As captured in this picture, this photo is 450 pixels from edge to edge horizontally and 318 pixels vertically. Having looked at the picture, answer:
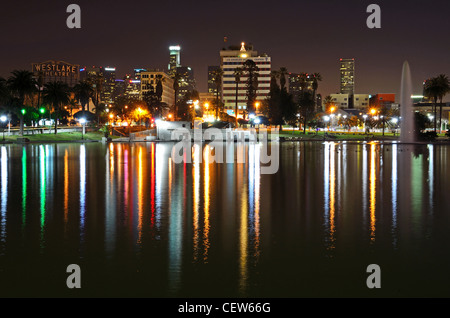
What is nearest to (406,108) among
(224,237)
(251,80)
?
(251,80)

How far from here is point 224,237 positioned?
12766mm

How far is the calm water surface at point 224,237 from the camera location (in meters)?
9.16

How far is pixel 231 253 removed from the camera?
11164 millimetres

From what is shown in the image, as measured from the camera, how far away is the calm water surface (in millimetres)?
9156

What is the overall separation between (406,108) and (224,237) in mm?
77571

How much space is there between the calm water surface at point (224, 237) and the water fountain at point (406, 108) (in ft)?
201

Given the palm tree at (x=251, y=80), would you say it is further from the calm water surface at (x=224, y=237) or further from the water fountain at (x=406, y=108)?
the calm water surface at (x=224, y=237)

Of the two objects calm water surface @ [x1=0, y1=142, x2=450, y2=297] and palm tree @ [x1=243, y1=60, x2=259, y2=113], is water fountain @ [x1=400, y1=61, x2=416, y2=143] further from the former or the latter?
calm water surface @ [x1=0, y1=142, x2=450, y2=297]

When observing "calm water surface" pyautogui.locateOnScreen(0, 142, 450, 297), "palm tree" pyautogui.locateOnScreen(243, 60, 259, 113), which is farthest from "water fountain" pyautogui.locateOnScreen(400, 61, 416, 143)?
"calm water surface" pyautogui.locateOnScreen(0, 142, 450, 297)

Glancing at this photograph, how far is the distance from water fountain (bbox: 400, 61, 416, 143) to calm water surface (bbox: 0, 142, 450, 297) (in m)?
61.3

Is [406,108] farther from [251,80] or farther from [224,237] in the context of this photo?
[224,237]

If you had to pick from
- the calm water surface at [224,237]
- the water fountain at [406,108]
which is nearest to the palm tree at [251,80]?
the water fountain at [406,108]
